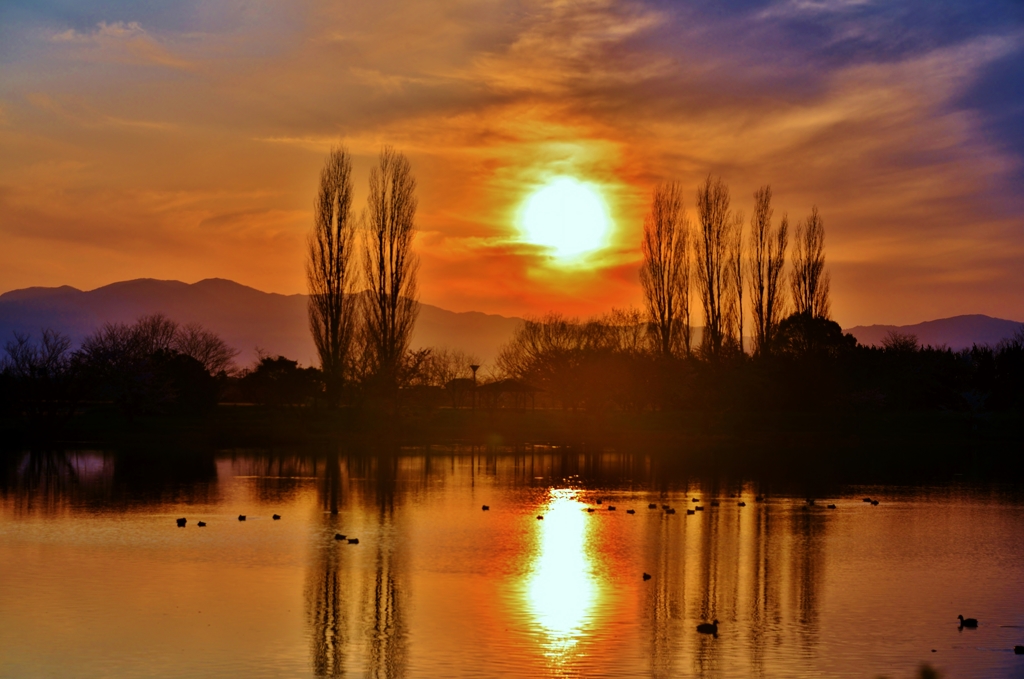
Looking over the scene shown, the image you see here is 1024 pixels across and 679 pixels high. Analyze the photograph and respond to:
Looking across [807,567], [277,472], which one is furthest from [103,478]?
[807,567]

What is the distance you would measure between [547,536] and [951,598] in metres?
11.3

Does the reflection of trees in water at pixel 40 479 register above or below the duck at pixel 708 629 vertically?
above

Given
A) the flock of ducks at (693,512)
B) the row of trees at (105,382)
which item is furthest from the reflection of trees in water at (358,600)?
the row of trees at (105,382)

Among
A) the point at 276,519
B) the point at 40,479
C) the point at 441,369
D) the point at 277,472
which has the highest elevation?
the point at 441,369

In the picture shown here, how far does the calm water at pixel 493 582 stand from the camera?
1605 centimetres

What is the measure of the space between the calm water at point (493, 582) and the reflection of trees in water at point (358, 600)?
0.23ft

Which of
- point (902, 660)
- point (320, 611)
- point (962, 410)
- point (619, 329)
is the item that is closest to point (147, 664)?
point (320, 611)

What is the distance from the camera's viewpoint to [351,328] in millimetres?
72688

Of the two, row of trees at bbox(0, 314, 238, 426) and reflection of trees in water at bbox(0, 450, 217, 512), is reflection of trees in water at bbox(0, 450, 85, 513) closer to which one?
reflection of trees in water at bbox(0, 450, 217, 512)

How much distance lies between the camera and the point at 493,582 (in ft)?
72.6

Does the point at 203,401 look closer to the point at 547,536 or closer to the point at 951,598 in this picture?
the point at 547,536

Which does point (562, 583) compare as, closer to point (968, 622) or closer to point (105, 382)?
point (968, 622)

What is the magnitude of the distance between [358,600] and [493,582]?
3299 millimetres

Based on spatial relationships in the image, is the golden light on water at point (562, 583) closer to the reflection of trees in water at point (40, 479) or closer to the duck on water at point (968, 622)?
the duck on water at point (968, 622)
